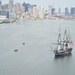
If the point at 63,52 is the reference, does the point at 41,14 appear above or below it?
below

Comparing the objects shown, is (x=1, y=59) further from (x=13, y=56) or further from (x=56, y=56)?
(x=56, y=56)

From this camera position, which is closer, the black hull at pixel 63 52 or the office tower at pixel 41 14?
the black hull at pixel 63 52

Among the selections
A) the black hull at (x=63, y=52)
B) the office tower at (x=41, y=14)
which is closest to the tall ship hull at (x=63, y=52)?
the black hull at (x=63, y=52)

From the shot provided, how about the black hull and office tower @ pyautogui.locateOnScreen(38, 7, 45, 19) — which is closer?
the black hull

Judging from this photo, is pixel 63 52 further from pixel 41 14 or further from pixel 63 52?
pixel 41 14

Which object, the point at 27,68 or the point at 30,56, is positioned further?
the point at 30,56

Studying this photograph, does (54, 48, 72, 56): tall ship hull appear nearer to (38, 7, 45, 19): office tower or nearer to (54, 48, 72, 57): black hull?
(54, 48, 72, 57): black hull

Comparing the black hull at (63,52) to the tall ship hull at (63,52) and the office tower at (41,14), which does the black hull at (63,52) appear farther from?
the office tower at (41,14)

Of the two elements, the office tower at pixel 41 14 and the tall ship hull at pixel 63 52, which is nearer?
the tall ship hull at pixel 63 52

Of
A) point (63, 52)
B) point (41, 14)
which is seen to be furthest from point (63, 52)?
point (41, 14)

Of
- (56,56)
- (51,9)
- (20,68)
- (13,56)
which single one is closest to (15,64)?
(20,68)

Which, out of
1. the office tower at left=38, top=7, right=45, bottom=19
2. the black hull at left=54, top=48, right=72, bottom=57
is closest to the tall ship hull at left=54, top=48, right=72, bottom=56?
the black hull at left=54, top=48, right=72, bottom=57
